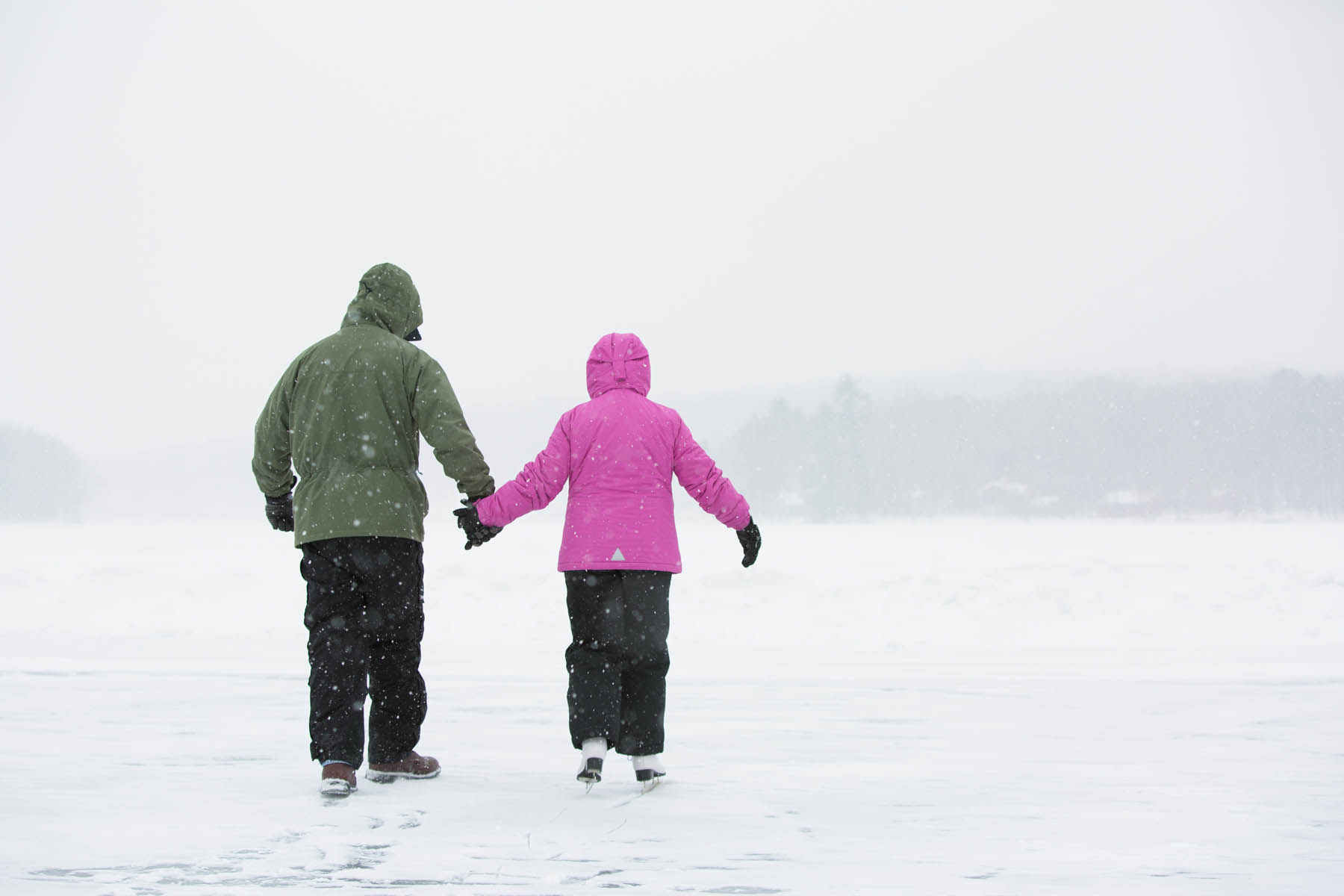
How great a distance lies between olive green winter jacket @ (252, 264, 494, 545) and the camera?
404cm

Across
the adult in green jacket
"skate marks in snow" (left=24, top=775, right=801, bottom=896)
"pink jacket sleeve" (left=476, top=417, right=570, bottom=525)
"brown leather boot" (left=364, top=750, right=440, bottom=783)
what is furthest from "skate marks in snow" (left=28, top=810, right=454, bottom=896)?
"pink jacket sleeve" (left=476, top=417, right=570, bottom=525)

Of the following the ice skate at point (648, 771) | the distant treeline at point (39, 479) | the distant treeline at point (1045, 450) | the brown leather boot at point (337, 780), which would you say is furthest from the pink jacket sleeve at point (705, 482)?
the distant treeline at point (39, 479)

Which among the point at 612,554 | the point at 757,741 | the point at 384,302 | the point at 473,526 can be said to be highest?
the point at 384,302

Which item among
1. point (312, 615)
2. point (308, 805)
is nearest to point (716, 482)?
point (312, 615)

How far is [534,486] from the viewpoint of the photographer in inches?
167

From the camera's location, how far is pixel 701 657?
30.6ft

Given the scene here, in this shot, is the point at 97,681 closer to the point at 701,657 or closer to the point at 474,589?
the point at 701,657

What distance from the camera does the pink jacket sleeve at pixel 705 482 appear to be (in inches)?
174

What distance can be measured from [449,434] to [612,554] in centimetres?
72

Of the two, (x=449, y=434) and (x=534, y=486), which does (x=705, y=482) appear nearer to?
(x=534, y=486)

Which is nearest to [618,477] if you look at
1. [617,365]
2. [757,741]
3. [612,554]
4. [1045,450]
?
[612,554]

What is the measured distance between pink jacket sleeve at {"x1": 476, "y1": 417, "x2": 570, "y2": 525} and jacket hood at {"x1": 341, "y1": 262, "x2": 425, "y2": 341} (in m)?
0.73

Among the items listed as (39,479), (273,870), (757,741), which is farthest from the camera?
(39,479)

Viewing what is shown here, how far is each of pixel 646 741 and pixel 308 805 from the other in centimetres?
117
